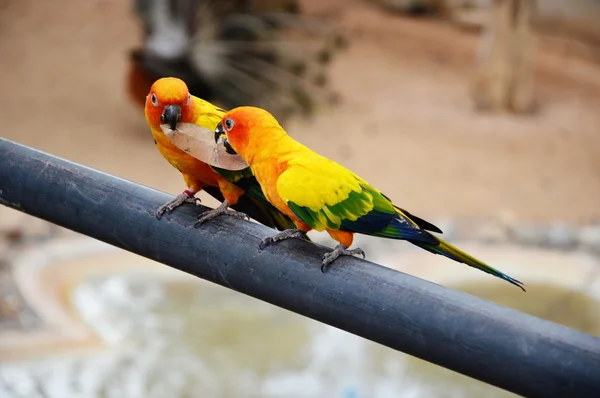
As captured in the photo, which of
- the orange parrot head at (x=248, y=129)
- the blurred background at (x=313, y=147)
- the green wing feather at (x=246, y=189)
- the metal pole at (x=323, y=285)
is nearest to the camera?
the metal pole at (x=323, y=285)

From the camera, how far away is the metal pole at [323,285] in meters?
0.69

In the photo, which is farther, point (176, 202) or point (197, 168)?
point (197, 168)

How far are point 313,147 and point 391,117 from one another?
2.85 feet

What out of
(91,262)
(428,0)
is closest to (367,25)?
(428,0)

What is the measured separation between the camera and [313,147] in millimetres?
4941

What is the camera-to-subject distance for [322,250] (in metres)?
0.93

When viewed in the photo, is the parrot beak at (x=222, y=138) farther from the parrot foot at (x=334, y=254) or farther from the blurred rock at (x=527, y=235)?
the blurred rock at (x=527, y=235)

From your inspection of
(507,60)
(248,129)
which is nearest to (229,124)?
(248,129)

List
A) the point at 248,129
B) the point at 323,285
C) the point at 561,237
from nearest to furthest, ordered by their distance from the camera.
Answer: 1. the point at 323,285
2. the point at 248,129
3. the point at 561,237

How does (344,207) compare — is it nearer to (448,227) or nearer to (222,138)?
(222,138)

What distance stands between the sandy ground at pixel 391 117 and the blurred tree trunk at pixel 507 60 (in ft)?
0.48

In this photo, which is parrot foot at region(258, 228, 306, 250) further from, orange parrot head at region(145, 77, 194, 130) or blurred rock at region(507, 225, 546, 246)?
blurred rock at region(507, 225, 546, 246)

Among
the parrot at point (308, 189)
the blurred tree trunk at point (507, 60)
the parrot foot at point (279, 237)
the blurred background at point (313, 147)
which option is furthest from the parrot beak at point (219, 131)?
the blurred tree trunk at point (507, 60)

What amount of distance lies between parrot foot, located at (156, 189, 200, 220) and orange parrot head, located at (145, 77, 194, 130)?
89 mm
